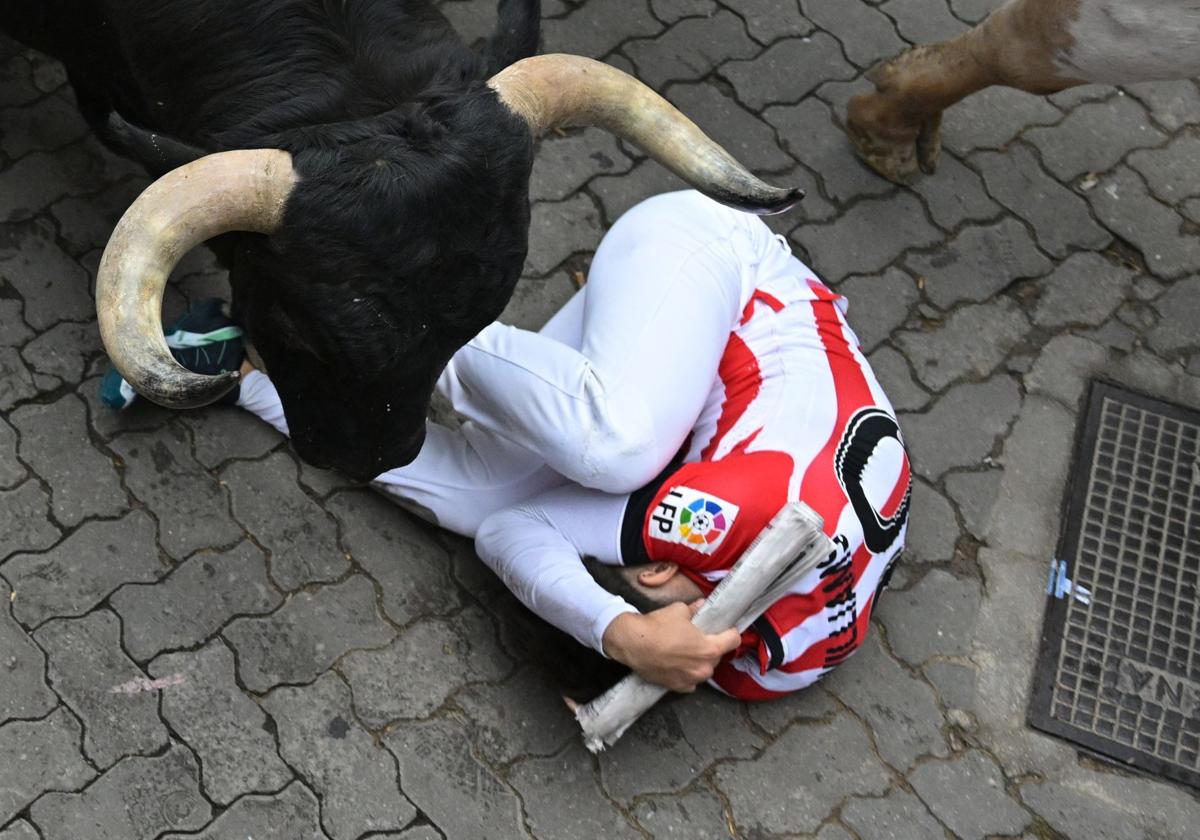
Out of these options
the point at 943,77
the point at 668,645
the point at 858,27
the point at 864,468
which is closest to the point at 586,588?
the point at 668,645

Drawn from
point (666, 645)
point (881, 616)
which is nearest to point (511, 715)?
point (666, 645)

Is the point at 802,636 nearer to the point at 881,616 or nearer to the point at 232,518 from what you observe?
the point at 881,616

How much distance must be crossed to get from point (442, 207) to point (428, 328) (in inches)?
10.9

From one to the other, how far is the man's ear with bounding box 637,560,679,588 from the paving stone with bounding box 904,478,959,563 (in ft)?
3.23

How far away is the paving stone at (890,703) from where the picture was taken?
376 cm

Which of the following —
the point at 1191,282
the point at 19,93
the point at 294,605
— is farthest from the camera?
the point at 1191,282

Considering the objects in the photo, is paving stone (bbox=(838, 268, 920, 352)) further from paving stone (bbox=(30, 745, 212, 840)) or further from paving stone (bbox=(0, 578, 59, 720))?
paving stone (bbox=(0, 578, 59, 720))

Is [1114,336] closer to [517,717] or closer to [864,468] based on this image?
[864,468]

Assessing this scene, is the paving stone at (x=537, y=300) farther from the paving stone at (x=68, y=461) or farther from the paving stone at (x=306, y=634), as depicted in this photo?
the paving stone at (x=68, y=461)

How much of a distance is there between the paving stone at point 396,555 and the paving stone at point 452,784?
341 mm

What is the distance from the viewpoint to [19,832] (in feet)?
10.7

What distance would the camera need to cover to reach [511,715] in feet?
12.0

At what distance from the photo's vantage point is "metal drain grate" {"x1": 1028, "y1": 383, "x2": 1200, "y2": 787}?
3877 millimetres

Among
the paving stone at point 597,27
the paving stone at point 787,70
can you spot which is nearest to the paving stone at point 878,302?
the paving stone at point 787,70
